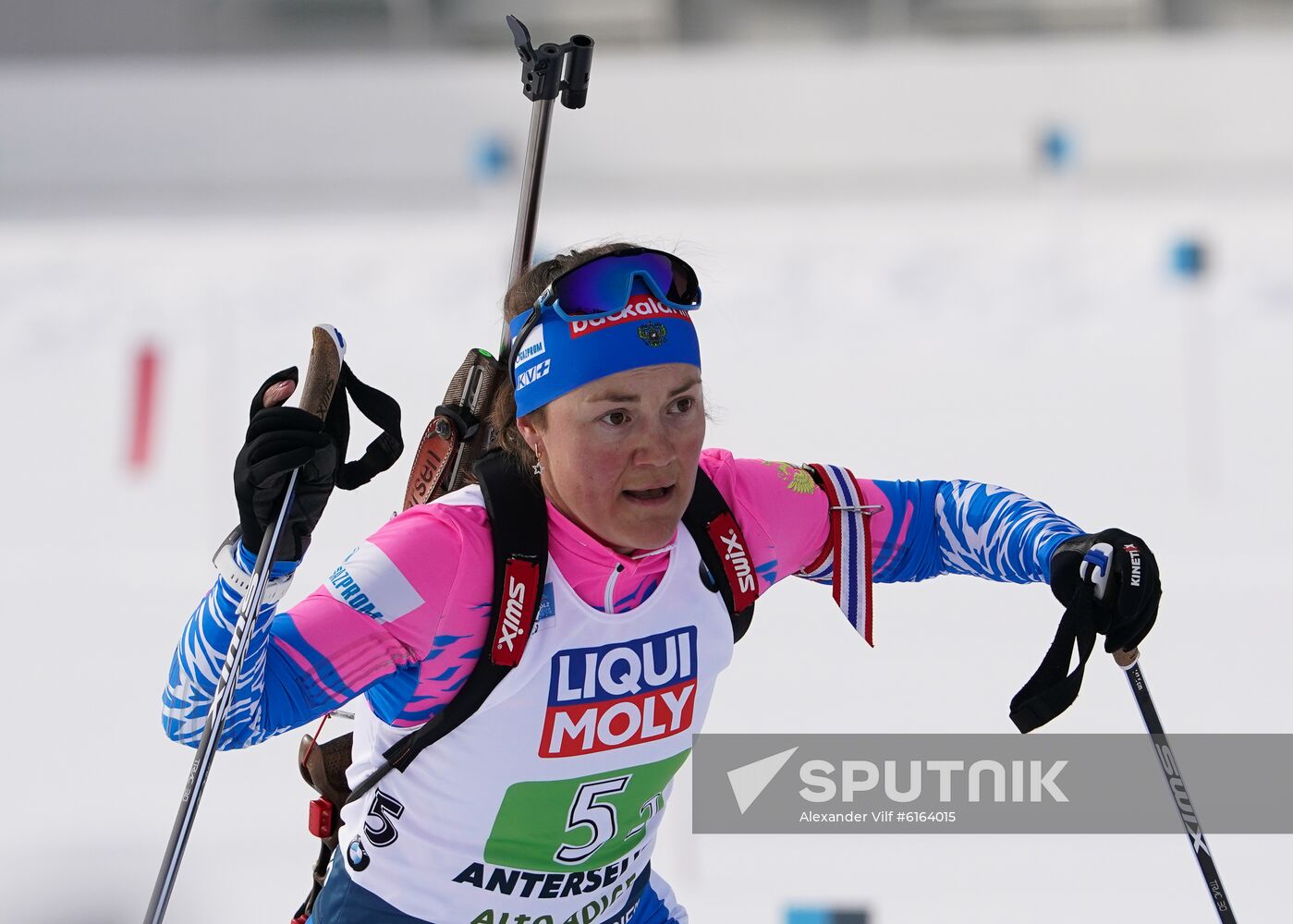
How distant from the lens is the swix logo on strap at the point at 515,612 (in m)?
1.72

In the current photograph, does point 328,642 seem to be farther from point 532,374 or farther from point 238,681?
point 532,374

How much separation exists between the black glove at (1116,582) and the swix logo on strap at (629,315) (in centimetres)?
61

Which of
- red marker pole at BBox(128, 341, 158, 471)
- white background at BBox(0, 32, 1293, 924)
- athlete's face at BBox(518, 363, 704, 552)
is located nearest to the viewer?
athlete's face at BBox(518, 363, 704, 552)

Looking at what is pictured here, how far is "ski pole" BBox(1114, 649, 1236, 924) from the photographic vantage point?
1.94 meters

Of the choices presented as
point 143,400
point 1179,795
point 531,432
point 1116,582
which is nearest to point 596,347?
point 531,432

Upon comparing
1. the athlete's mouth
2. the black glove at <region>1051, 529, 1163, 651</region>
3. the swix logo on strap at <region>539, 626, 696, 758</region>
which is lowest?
the swix logo on strap at <region>539, 626, 696, 758</region>

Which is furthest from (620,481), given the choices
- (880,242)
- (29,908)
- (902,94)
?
(902,94)

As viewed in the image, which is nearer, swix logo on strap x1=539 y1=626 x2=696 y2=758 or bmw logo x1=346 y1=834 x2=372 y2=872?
swix logo on strap x1=539 y1=626 x2=696 y2=758

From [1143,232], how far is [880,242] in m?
2.05

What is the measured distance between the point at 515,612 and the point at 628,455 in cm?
25

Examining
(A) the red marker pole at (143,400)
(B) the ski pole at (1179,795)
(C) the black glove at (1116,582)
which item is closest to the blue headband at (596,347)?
(C) the black glove at (1116,582)

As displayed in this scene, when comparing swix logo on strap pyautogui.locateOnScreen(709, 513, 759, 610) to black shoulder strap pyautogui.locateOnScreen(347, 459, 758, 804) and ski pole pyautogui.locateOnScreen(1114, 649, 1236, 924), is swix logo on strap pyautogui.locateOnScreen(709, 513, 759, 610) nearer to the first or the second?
black shoulder strap pyautogui.locateOnScreen(347, 459, 758, 804)

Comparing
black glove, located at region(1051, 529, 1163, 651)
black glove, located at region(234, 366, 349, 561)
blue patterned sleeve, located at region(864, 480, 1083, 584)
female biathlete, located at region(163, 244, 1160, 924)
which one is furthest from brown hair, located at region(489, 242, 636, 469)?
black glove, located at region(1051, 529, 1163, 651)

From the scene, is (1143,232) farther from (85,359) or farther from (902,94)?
(85,359)
